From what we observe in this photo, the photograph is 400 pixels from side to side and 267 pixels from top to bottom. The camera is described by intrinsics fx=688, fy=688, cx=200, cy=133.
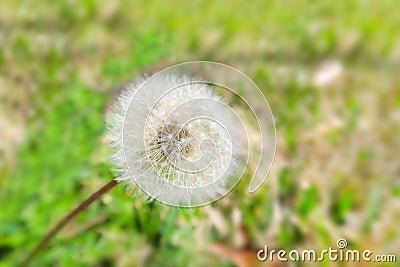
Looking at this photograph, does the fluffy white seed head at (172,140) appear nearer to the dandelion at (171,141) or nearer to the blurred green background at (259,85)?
the dandelion at (171,141)

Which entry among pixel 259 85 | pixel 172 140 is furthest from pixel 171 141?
pixel 259 85

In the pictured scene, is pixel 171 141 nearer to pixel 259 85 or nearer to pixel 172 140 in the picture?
pixel 172 140

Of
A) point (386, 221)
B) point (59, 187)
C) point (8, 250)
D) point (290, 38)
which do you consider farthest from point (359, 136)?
point (8, 250)

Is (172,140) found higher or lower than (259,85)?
lower

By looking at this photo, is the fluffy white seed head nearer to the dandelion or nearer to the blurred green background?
the dandelion

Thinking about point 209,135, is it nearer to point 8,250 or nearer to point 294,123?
point 8,250
